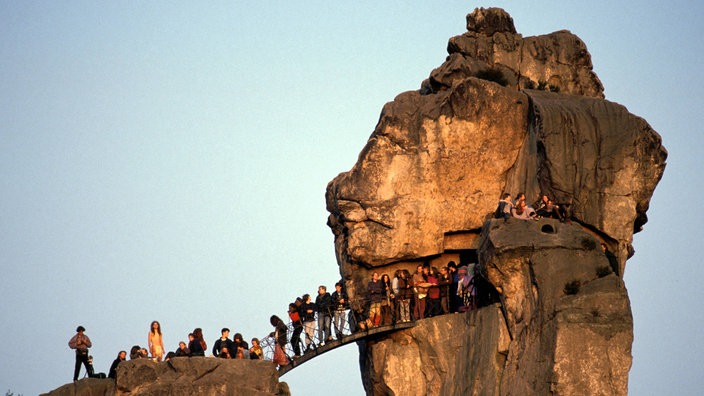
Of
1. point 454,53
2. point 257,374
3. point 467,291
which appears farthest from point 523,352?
point 454,53

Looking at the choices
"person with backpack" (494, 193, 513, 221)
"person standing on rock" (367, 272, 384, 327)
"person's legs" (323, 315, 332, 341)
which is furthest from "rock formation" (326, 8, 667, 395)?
"person's legs" (323, 315, 332, 341)

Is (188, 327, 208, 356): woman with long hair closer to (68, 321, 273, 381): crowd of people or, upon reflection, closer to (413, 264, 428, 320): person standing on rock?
(68, 321, 273, 381): crowd of people

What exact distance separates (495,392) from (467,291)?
4.89m

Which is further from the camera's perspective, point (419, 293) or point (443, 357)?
point (419, 293)

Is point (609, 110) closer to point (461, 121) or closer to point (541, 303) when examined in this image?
point (461, 121)

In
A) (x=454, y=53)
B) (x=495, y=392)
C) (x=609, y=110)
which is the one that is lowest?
(x=495, y=392)

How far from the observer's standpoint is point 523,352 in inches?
2032

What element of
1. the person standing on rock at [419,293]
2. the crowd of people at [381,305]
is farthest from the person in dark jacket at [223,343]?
the person standing on rock at [419,293]

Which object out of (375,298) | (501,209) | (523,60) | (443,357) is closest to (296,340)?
(375,298)

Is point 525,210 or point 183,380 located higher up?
point 525,210

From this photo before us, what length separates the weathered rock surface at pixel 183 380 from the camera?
5044 cm

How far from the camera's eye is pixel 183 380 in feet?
167

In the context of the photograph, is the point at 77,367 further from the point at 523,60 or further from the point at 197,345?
the point at 523,60

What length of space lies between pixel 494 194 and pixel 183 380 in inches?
601
